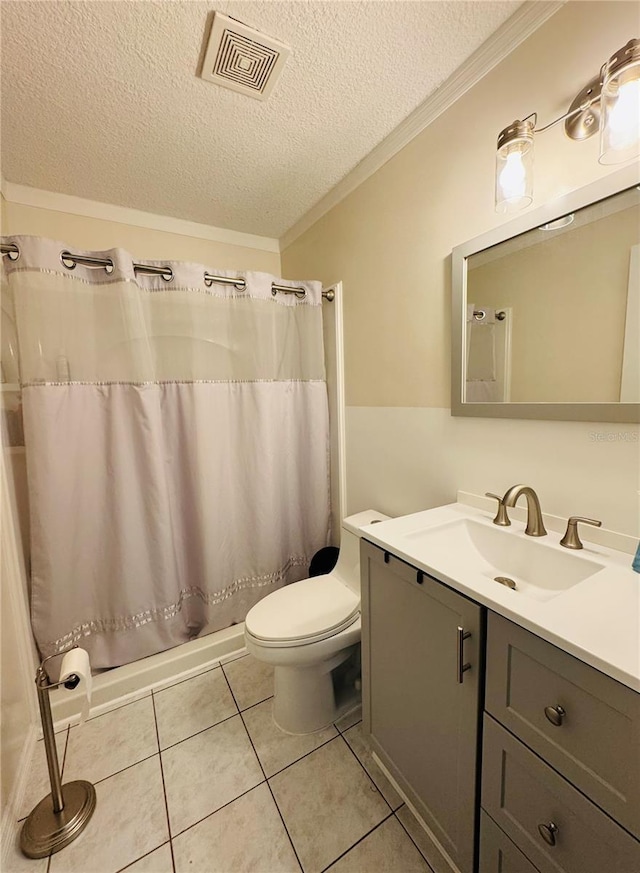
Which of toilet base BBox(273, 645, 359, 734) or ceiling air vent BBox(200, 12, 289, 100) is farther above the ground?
ceiling air vent BBox(200, 12, 289, 100)

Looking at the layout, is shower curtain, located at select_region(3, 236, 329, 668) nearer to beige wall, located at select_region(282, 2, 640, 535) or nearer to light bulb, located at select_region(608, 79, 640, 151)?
beige wall, located at select_region(282, 2, 640, 535)

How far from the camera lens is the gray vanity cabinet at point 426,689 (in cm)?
75

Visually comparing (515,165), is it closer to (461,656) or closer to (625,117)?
(625,117)

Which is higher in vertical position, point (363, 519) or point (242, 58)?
point (242, 58)

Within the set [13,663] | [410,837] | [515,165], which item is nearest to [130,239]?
[515,165]

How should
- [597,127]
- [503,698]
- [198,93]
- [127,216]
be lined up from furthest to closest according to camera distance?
[127,216], [198,93], [597,127], [503,698]

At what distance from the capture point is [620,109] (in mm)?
729

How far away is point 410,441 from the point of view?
4.80 ft

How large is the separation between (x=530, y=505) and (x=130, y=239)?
2.23m

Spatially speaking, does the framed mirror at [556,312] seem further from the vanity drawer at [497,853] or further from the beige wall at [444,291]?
the vanity drawer at [497,853]

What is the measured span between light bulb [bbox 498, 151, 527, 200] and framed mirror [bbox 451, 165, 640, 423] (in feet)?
0.28

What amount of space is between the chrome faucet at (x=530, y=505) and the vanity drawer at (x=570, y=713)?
1.27 ft

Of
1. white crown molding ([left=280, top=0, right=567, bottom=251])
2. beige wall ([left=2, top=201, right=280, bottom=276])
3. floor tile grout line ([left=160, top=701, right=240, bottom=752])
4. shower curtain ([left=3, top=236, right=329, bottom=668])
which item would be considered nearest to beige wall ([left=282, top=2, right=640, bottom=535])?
white crown molding ([left=280, top=0, right=567, bottom=251])

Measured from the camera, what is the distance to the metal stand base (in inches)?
38.2
